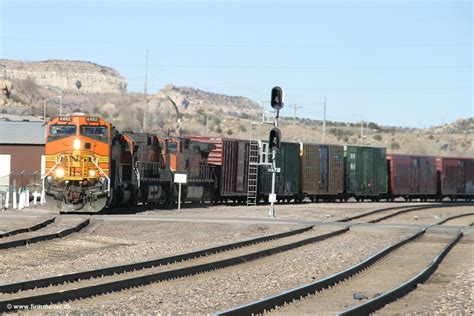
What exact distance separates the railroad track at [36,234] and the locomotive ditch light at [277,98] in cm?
929

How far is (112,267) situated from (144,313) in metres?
3.82

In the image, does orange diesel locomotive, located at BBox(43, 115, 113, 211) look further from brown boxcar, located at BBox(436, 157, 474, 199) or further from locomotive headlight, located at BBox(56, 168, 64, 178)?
brown boxcar, located at BBox(436, 157, 474, 199)

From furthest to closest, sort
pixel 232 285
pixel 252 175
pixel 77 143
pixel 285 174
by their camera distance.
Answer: pixel 285 174 → pixel 252 175 → pixel 77 143 → pixel 232 285

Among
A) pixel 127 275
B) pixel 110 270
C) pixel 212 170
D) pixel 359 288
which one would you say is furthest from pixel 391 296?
pixel 212 170

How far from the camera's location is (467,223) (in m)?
34.4

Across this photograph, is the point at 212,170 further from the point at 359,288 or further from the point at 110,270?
the point at 359,288

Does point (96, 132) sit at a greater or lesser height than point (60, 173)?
greater

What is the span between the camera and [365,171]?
5203cm

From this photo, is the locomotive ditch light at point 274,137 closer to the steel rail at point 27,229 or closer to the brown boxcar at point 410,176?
the steel rail at point 27,229

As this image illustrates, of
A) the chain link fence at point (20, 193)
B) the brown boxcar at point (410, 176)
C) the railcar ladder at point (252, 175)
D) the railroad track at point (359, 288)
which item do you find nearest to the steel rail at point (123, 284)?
the railroad track at point (359, 288)

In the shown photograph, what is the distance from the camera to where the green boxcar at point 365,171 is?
51438 millimetres

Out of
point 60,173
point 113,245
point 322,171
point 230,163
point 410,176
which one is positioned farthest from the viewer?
point 410,176

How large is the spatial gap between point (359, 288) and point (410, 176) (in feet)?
146

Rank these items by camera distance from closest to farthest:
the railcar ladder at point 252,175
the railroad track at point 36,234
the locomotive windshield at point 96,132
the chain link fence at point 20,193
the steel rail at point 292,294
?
the steel rail at point 292,294 < the railroad track at point 36,234 < the locomotive windshield at point 96,132 < the chain link fence at point 20,193 < the railcar ladder at point 252,175
